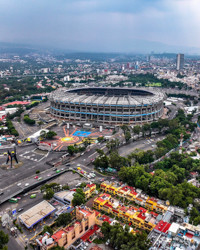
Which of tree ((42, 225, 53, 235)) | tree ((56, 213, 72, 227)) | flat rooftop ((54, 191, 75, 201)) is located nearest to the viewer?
tree ((42, 225, 53, 235))

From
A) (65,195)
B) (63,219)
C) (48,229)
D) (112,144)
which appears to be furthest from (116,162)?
(48,229)

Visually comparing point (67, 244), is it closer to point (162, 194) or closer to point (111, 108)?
point (162, 194)

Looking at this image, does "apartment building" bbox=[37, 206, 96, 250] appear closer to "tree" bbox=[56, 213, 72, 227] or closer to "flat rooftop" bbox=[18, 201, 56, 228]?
"tree" bbox=[56, 213, 72, 227]

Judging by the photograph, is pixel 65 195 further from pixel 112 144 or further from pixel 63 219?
pixel 112 144

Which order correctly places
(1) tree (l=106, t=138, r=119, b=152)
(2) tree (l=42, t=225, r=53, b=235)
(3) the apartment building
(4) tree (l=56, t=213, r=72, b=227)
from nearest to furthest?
(3) the apartment building, (2) tree (l=42, t=225, r=53, b=235), (4) tree (l=56, t=213, r=72, b=227), (1) tree (l=106, t=138, r=119, b=152)

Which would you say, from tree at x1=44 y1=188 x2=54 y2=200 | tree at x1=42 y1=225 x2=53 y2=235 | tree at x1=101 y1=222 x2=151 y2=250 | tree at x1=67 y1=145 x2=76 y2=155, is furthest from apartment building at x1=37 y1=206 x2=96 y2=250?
tree at x1=67 y1=145 x2=76 y2=155
